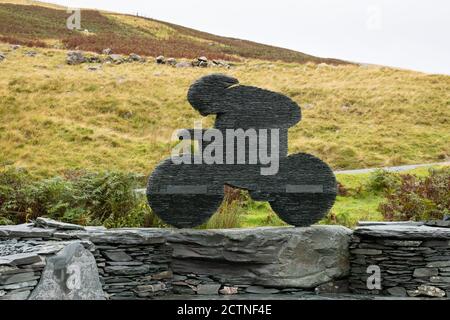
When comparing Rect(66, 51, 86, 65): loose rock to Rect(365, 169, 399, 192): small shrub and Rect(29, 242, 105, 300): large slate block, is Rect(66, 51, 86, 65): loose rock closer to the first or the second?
Rect(365, 169, 399, 192): small shrub

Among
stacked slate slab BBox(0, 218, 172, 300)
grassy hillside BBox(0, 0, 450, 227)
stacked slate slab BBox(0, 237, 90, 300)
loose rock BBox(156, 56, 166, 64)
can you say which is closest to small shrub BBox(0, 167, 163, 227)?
grassy hillside BBox(0, 0, 450, 227)

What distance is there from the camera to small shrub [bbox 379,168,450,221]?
34.5ft

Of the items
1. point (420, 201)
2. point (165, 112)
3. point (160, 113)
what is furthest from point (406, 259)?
point (165, 112)

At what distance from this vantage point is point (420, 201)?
1073 centimetres

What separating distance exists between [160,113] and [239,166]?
666 inches

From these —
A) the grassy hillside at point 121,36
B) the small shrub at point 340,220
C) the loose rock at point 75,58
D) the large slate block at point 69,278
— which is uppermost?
the grassy hillside at point 121,36

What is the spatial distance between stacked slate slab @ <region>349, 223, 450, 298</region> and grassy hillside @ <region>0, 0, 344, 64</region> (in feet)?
99.0

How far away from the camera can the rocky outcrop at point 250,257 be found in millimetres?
8227

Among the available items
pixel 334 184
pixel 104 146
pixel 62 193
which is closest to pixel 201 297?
pixel 334 184

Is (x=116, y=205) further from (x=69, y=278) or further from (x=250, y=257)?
(x=69, y=278)

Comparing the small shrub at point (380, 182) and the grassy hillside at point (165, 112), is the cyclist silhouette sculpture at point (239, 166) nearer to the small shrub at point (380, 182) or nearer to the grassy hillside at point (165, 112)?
the grassy hillside at point (165, 112)

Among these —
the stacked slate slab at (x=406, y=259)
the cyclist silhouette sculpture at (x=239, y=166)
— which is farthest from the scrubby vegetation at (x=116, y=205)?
the stacked slate slab at (x=406, y=259)

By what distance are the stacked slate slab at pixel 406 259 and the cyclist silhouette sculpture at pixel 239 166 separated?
0.92 meters

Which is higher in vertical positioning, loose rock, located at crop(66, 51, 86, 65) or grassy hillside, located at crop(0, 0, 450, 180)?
loose rock, located at crop(66, 51, 86, 65)
